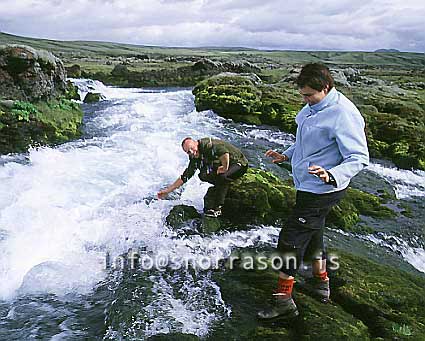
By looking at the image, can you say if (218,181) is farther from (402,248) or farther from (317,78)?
(402,248)

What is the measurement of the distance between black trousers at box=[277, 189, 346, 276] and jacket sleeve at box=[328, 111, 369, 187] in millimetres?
469

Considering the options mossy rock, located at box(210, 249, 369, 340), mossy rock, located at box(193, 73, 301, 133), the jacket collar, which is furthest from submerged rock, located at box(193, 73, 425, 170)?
the jacket collar

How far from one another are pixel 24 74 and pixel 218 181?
44.4ft

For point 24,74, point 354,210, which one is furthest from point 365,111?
point 24,74

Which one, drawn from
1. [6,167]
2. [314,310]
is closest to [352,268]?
[314,310]

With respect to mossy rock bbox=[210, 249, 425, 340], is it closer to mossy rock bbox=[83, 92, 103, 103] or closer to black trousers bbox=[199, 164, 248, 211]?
black trousers bbox=[199, 164, 248, 211]

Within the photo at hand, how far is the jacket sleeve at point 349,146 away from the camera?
431 cm

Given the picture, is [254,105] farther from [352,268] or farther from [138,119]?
[352,268]

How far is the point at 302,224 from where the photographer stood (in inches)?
194

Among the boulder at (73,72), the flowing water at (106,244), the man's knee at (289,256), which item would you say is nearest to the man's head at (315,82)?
the man's knee at (289,256)

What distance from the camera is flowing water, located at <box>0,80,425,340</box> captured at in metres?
5.75

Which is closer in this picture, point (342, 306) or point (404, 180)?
point (342, 306)

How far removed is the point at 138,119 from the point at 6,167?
30.9 ft

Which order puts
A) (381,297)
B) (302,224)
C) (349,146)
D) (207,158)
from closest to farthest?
(349,146) → (302,224) → (381,297) → (207,158)
